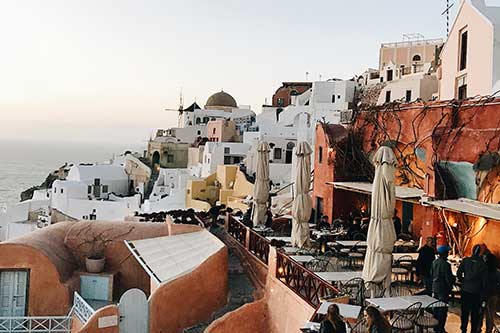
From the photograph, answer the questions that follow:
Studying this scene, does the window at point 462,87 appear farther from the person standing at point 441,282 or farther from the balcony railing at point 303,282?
the person standing at point 441,282

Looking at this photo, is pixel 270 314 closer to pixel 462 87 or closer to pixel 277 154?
pixel 462 87

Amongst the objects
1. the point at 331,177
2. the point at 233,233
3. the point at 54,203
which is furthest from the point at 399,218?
the point at 54,203

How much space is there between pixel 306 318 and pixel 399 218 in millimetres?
8956

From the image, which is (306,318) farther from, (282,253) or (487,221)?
(487,221)

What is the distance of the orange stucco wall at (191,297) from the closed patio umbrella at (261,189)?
2916 millimetres

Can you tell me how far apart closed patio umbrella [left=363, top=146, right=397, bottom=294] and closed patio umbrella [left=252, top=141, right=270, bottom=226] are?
7252 millimetres

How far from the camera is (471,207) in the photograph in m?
12.8

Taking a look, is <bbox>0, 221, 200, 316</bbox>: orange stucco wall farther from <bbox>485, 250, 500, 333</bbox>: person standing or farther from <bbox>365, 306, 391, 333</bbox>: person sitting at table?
<bbox>365, 306, 391, 333</bbox>: person sitting at table

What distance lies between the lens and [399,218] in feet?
60.0

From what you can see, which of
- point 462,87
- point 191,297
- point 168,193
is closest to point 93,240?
point 191,297

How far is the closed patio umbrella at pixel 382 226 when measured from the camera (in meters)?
10.2

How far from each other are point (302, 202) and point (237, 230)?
3.95 m

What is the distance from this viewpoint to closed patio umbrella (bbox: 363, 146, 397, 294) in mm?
10172

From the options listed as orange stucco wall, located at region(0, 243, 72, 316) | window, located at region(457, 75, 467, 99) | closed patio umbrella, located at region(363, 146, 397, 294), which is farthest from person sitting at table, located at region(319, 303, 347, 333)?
window, located at region(457, 75, 467, 99)
